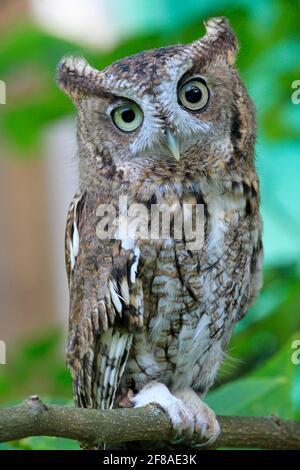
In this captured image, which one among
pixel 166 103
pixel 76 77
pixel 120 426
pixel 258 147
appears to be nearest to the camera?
pixel 120 426

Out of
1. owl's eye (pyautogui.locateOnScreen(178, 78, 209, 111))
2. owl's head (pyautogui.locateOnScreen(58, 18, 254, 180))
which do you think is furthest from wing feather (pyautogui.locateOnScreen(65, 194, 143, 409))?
owl's eye (pyautogui.locateOnScreen(178, 78, 209, 111))

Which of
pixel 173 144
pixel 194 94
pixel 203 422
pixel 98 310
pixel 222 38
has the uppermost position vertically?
pixel 222 38

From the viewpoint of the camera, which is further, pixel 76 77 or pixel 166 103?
pixel 76 77

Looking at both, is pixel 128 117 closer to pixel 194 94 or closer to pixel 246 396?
pixel 194 94

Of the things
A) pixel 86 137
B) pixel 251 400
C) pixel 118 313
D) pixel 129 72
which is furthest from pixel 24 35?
pixel 251 400

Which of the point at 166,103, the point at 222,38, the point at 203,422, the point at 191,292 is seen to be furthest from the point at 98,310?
the point at 222,38

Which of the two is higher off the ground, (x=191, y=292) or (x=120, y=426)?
(x=191, y=292)

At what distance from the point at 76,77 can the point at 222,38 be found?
0.31m

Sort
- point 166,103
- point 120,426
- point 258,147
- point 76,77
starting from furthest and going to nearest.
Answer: point 258,147, point 76,77, point 166,103, point 120,426

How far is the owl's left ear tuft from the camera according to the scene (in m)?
1.56

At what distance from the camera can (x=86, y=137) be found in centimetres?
159

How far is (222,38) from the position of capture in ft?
5.18

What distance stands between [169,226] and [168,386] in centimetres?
39

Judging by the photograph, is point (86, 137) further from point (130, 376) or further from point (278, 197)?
point (278, 197)
